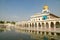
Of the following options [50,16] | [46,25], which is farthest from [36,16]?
[46,25]

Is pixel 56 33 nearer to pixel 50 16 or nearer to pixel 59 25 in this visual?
pixel 59 25

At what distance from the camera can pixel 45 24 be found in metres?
43.9

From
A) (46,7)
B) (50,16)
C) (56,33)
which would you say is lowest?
(56,33)

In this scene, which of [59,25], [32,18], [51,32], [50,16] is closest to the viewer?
[51,32]

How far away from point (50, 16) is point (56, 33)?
18.9 meters

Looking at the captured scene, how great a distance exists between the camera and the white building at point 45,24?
119 feet

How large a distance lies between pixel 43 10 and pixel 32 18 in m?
6.66

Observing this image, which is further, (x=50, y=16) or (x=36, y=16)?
(x=36, y=16)

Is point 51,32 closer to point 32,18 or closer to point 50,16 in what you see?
point 50,16

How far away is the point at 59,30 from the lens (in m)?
33.2

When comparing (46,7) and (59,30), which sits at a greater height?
(46,7)

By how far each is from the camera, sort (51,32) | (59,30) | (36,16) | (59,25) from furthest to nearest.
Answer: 1. (36,16)
2. (59,25)
3. (51,32)
4. (59,30)

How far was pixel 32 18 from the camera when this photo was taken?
62.2m

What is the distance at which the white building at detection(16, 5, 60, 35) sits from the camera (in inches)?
1431
